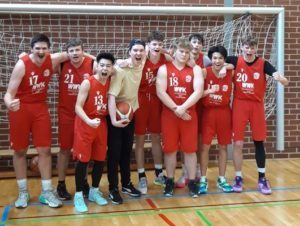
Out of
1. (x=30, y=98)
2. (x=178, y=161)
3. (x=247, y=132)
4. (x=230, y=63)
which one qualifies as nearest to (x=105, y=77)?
(x=30, y=98)

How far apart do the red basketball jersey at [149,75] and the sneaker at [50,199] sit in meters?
1.39

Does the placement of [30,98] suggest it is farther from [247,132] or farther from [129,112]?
[247,132]

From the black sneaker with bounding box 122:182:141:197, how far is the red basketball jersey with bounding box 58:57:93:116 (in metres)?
0.99

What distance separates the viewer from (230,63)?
451cm

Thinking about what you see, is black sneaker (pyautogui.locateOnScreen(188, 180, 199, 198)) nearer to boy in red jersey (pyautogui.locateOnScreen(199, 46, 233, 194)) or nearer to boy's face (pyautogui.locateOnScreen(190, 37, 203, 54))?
boy in red jersey (pyautogui.locateOnScreen(199, 46, 233, 194))

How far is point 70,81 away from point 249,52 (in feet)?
6.19

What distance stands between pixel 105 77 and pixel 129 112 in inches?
16.1

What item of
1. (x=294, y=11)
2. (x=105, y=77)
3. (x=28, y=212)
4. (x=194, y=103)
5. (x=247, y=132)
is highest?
(x=294, y=11)

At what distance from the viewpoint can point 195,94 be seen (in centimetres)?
418

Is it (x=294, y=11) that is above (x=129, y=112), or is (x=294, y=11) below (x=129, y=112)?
above

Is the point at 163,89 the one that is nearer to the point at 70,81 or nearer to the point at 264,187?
the point at 70,81

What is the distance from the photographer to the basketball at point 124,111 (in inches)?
157

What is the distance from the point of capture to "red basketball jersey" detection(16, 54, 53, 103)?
155 inches

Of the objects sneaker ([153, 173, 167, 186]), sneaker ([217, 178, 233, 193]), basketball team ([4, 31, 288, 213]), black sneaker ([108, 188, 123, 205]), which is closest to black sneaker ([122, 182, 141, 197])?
basketball team ([4, 31, 288, 213])
